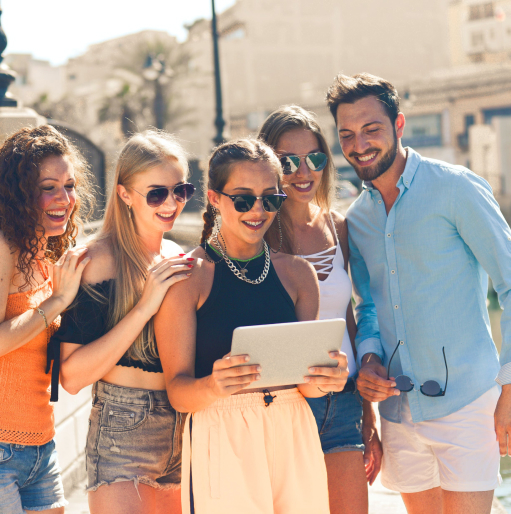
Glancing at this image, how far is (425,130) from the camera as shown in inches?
1518

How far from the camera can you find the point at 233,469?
2.23 m

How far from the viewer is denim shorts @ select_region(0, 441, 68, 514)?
2.33m

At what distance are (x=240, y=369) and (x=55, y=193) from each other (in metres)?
1.14

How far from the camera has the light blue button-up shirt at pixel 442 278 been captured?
279 cm

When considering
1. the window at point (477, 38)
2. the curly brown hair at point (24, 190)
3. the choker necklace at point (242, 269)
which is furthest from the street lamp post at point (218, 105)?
the window at point (477, 38)

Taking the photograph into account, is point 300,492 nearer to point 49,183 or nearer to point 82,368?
point 82,368

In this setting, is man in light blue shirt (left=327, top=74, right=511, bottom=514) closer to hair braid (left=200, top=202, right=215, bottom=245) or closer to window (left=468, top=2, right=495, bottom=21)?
hair braid (left=200, top=202, right=215, bottom=245)

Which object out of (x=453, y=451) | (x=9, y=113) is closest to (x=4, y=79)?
(x=9, y=113)

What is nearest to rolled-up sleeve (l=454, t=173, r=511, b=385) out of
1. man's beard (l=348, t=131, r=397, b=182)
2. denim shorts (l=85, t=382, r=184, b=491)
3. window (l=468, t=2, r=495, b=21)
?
man's beard (l=348, t=131, r=397, b=182)

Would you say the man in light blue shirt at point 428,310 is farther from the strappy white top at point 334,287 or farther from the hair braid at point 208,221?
the hair braid at point 208,221

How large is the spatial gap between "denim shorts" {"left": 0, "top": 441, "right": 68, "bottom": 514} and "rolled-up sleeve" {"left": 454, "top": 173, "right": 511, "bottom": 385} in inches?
76.0

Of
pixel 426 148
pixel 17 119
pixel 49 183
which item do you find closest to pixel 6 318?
pixel 49 183

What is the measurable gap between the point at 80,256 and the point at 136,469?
91 centimetres

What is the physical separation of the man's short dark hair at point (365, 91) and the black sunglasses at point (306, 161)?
0.93ft
